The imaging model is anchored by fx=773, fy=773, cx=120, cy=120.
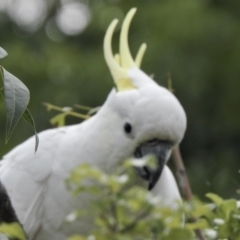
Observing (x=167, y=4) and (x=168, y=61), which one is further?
(x=167, y=4)

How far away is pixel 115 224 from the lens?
43.8 inches

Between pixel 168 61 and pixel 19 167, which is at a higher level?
pixel 19 167

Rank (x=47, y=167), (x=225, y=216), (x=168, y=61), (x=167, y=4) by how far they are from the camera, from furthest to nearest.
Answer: (x=167, y=4), (x=168, y=61), (x=47, y=167), (x=225, y=216)

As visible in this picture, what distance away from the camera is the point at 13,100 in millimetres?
1240

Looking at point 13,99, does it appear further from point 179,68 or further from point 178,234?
point 179,68

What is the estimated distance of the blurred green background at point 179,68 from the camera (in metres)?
8.67

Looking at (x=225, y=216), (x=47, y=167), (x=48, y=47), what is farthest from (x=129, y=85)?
(x=48, y=47)

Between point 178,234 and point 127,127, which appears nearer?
point 178,234

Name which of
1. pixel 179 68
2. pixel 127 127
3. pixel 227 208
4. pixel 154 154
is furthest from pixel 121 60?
pixel 179 68

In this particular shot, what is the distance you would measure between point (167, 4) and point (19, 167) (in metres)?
7.11

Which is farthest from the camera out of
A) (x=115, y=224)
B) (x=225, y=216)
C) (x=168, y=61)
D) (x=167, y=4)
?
(x=167, y=4)

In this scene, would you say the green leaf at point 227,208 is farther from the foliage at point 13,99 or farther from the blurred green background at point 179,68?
the blurred green background at point 179,68

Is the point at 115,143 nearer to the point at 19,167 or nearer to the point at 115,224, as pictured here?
the point at 19,167

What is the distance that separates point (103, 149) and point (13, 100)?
1343mm
